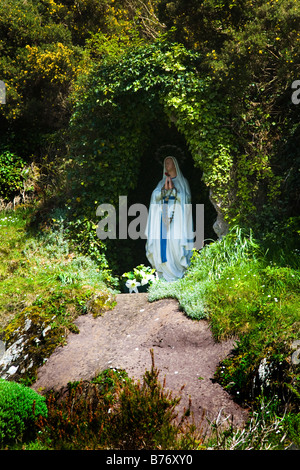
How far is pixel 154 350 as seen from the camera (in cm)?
633

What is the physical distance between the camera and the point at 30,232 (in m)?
9.69

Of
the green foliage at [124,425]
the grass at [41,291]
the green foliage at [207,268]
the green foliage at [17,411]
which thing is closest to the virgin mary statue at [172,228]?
the green foliage at [207,268]

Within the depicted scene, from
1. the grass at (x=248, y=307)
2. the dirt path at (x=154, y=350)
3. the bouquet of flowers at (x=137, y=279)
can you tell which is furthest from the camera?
the bouquet of flowers at (x=137, y=279)

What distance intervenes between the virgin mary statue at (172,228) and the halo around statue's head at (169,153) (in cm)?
82

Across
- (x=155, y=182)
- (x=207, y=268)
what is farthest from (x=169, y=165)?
(x=207, y=268)

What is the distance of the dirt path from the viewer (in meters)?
5.50

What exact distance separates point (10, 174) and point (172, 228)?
4.44 meters

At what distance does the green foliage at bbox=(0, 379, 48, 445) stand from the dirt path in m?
0.86

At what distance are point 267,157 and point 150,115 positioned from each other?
2.38 meters

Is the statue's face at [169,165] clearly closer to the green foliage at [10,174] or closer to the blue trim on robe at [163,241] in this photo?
the blue trim on robe at [163,241]

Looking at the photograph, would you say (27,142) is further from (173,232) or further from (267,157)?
(267,157)

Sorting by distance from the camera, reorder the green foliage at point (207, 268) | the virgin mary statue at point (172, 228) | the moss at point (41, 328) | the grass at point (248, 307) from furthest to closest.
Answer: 1. the virgin mary statue at point (172, 228)
2. the green foliage at point (207, 268)
3. the moss at point (41, 328)
4. the grass at point (248, 307)

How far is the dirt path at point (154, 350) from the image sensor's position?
5.50 meters

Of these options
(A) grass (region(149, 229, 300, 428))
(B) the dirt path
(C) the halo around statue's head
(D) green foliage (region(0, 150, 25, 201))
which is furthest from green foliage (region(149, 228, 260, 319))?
(D) green foliage (region(0, 150, 25, 201))
